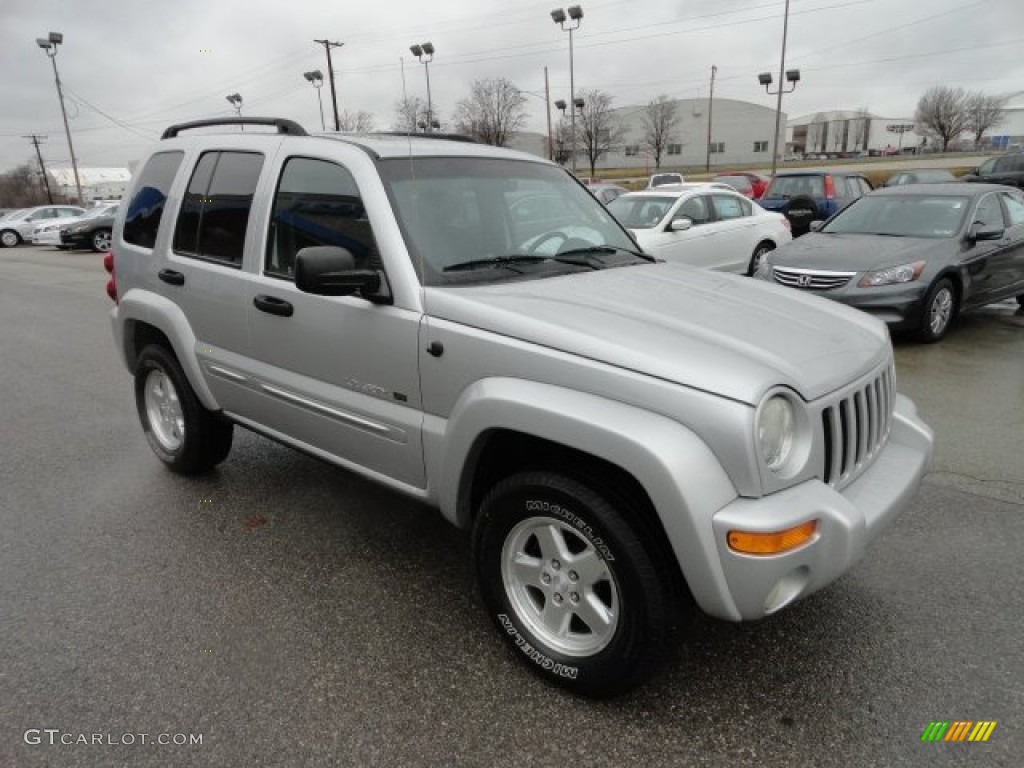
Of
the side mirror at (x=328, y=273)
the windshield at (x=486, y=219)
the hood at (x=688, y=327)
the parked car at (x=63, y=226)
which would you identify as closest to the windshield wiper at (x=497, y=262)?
the windshield at (x=486, y=219)

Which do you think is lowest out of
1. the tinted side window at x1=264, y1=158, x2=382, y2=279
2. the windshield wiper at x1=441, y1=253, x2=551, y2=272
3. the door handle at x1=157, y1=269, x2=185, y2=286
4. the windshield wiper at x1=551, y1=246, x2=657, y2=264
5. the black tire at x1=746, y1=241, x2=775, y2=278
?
the black tire at x1=746, y1=241, x2=775, y2=278

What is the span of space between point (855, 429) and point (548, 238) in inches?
62.9

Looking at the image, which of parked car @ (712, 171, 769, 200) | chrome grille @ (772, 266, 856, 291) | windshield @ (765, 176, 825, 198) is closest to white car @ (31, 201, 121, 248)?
parked car @ (712, 171, 769, 200)

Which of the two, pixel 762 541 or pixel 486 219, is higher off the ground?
pixel 486 219

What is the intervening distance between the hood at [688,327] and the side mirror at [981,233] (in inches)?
216

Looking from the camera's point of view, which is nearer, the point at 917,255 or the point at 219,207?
the point at 219,207

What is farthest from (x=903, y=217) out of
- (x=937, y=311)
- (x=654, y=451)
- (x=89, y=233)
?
(x=89, y=233)

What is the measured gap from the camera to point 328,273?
266cm

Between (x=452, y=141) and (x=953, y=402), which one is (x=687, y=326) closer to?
(x=452, y=141)

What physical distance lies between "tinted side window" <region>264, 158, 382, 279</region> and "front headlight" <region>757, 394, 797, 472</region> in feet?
5.21

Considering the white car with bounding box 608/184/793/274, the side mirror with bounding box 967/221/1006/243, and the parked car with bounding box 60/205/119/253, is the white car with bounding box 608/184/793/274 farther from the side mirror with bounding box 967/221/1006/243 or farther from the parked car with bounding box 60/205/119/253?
the parked car with bounding box 60/205/119/253

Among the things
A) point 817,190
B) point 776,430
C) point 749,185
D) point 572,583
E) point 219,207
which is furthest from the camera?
point 749,185

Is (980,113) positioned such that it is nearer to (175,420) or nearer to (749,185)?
(749,185)

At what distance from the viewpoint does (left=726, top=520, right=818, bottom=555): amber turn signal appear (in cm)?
205
